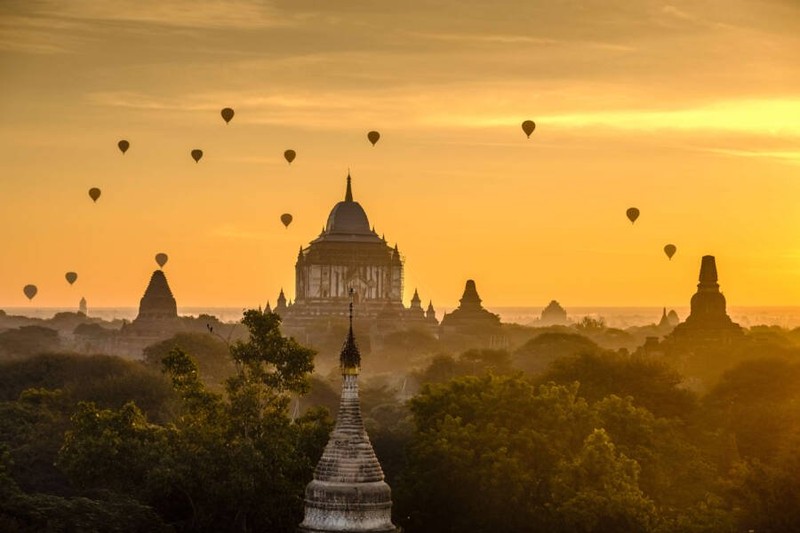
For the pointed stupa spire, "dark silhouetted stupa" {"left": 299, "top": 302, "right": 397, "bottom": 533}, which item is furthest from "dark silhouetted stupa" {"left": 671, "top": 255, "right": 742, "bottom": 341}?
"dark silhouetted stupa" {"left": 299, "top": 302, "right": 397, "bottom": 533}

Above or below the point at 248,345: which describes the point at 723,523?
below

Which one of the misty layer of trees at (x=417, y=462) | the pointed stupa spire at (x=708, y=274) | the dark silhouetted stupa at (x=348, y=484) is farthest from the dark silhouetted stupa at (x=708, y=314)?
the dark silhouetted stupa at (x=348, y=484)

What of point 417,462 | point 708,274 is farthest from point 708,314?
point 417,462

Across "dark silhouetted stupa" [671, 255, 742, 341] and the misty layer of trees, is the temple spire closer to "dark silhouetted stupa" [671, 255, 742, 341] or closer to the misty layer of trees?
the misty layer of trees

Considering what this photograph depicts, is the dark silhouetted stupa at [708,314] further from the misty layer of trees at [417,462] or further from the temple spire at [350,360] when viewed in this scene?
the temple spire at [350,360]

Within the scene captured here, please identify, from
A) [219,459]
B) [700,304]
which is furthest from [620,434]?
[700,304]

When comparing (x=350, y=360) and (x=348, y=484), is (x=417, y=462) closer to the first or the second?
(x=348, y=484)

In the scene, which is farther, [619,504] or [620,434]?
[620,434]

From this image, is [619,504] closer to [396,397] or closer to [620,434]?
[620,434]
